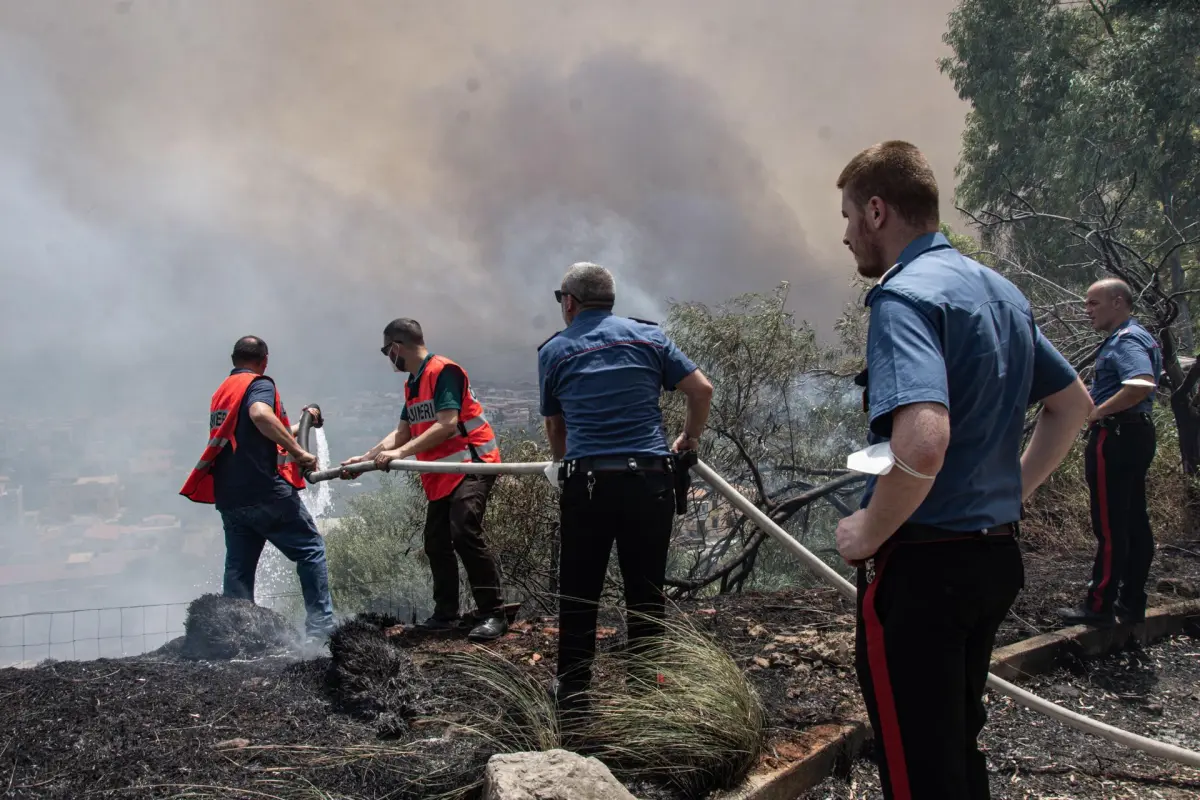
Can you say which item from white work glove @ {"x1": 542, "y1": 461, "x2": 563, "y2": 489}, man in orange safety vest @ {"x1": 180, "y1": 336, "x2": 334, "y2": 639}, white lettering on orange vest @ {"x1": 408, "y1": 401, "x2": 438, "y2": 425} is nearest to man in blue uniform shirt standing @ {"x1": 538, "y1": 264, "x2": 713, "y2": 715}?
white work glove @ {"x1": 542, "y1": 461, "x2": 563, "y2": 489}

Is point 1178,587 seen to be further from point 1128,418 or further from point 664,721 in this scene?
point 664,721

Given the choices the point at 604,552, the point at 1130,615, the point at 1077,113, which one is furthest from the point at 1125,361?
the point at 1077,113

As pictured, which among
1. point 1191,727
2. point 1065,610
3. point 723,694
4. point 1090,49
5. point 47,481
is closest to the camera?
point 723,694

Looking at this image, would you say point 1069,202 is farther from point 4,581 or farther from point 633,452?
point 4,581

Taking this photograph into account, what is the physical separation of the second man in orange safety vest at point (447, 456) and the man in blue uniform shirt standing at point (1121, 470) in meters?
3.09

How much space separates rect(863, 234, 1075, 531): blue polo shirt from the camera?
5.46 ft

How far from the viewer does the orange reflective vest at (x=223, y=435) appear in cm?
505

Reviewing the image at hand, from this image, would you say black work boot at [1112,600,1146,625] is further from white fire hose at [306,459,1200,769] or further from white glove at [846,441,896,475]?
white glove at [846,441,896,475]

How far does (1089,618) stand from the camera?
4379 millimetres

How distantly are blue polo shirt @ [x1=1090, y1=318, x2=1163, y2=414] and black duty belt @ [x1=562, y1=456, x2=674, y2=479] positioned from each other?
2.82 m

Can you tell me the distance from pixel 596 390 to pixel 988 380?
5.62ft

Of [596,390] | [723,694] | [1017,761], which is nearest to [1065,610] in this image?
[1017,761]

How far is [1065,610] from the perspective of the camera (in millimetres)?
4500

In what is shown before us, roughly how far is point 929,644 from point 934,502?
0.29 meters
